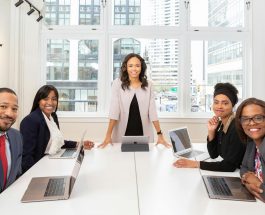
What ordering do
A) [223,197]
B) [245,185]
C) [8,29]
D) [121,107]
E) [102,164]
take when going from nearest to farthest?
[223,197] → [245,185] → [102,164] → [121,107] → [8,29]

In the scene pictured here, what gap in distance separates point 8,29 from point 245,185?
136 inches

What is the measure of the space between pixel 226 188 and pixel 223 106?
2.45 feet

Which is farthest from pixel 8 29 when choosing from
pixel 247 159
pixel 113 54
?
pixel 247 159

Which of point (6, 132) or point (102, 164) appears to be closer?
point (6, 132)

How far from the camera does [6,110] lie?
1.59 meters

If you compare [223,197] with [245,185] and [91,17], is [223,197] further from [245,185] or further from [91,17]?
[91,17]

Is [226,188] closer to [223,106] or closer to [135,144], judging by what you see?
[223,106]

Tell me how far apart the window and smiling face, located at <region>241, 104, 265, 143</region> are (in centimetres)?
241

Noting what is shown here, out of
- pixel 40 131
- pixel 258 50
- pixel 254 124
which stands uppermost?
pixel 258 50

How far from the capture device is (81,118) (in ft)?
12.4

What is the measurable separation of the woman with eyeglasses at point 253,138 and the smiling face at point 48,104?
147 centimetres

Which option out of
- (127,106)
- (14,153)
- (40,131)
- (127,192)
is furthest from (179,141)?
(14,153)

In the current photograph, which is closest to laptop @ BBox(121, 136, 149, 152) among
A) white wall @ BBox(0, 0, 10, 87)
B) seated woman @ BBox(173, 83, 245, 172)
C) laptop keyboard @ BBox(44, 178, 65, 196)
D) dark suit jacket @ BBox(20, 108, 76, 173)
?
seated woman @ BBox(173, 83, 245, 172)

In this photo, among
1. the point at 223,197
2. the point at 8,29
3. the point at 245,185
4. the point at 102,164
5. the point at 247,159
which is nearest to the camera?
the point at 223,197
